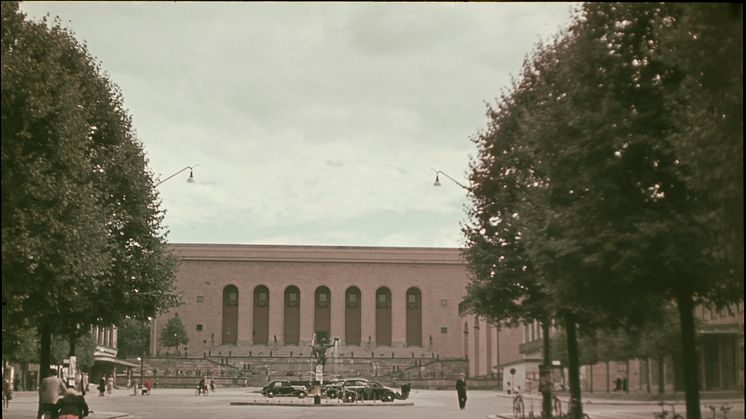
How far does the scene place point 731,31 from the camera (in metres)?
16.0

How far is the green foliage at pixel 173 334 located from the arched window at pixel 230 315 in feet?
17.1

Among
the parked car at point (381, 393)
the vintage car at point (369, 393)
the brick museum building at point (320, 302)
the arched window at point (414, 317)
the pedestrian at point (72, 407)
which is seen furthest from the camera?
the arched window at point (414, 317)

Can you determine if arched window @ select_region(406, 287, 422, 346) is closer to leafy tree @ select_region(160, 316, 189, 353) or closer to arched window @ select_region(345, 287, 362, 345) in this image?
arched window @ select_region(345, 287, 362, 345)

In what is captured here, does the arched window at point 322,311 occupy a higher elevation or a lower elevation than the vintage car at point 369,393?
higher

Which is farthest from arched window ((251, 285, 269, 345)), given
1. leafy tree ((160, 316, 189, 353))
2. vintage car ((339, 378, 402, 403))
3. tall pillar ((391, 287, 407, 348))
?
vintage car ((339, 378, 402, 403))

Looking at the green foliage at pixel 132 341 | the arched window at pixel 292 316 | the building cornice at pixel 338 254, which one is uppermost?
the building cornice at pixel 338 254

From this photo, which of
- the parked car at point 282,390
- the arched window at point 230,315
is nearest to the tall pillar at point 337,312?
the arched window at point 230,315

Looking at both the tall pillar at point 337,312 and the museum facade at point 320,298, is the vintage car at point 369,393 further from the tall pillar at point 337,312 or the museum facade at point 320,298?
the tall pillar at point 337,312

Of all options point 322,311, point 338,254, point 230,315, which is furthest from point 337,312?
point 230,315

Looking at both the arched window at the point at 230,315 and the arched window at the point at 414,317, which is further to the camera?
the arched window at the point at 414,317

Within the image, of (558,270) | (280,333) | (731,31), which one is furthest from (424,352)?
(731,31)

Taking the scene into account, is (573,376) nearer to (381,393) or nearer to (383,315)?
(381,393)

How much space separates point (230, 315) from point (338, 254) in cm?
1462

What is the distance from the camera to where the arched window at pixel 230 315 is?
11506cm
